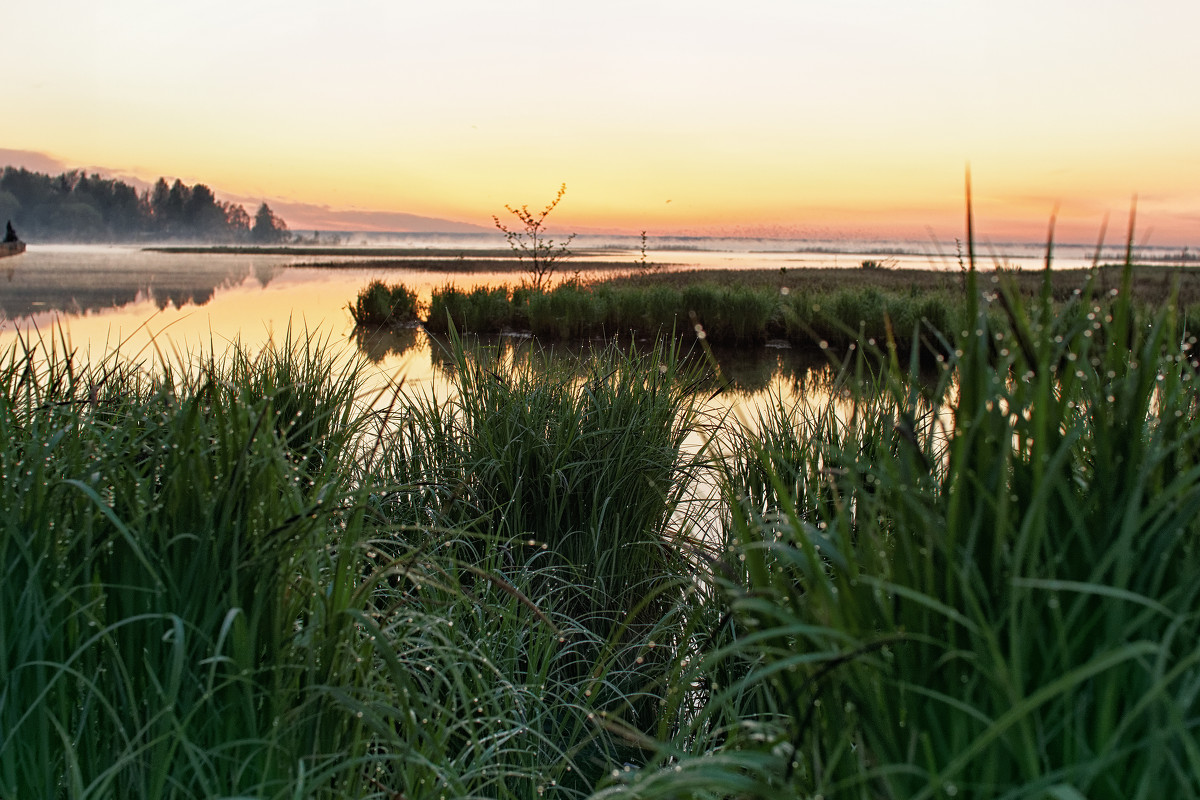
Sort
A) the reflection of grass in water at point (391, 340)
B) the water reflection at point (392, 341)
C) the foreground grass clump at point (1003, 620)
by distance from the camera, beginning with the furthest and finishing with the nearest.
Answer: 1. the reflection of grass in water at point (391, 340)
2. the water reflection at point (392, 341)
3. the foreground grass clump at point (1003, 620)

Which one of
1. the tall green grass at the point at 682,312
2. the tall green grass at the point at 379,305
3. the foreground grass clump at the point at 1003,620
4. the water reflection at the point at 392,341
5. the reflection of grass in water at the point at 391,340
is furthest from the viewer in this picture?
the tall green grass at the point at 379,305

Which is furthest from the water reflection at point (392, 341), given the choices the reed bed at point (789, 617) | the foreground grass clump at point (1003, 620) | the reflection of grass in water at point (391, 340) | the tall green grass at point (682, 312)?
the foreground grass clump at point (1003, 620)

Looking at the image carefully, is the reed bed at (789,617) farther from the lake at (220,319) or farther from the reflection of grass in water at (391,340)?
the reflection of grass in water at (391,340)

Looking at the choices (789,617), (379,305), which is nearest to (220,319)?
(379,305)

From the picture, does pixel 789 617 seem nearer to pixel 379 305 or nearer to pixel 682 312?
pixel 682 312

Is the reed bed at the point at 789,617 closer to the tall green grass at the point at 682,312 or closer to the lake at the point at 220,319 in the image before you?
the lake at the point at 220,319

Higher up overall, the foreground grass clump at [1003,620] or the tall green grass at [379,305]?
the tall green grass at [379,305]

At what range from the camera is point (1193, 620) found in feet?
3.29

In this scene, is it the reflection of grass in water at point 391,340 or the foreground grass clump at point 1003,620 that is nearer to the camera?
the foreground grass clump at point 1003,620

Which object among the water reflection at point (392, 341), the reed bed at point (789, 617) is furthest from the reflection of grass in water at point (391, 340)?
the reed bed at point (789, 617)

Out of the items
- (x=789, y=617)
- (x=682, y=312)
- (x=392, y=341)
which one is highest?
(x=682, y=312)

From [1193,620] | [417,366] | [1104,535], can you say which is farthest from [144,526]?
[417,366]

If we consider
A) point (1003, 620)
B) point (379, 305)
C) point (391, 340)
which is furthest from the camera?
point (379, 305)

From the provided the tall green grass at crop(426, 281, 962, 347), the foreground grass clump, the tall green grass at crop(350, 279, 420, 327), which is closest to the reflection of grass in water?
the tall green grass at crop(350, 279, 420, 327)
